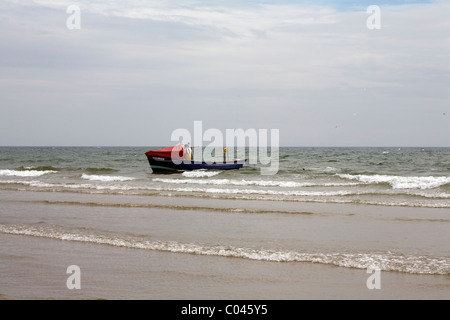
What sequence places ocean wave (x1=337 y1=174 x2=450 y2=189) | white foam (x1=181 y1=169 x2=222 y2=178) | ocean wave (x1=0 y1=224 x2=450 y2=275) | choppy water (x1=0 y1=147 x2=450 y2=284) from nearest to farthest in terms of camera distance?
ocean wave (x1=0 y1=224 x2=450 y2=275) < choppy water (x1=0 y1=147 x2=450 y2=284) < ocean wave (x1=337 y1=174 x2=450 y2=189) < white foam (x1=181 y1=169 x2=222 y2=178)

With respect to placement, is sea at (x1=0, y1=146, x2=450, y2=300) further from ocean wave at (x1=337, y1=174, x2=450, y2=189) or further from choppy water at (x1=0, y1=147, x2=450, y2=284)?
ocean wave at (x1=337, y1=174, x2=450, y2=189)

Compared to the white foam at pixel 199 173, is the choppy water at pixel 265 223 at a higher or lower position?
higher

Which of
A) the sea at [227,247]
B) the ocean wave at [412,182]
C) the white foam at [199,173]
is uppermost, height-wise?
the sea at [227,247]

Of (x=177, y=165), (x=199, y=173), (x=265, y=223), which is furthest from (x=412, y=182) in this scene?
(x=177, y=165)

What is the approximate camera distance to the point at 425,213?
13.7 metres

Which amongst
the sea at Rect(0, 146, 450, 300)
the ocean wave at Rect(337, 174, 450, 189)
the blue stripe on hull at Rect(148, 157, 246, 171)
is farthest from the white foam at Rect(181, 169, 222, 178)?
the sea at Rect(0, 146, 450, 300)

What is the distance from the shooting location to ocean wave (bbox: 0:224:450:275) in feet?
25.4

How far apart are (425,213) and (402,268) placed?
6775 millimetres

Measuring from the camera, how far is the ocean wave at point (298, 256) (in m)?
7.74

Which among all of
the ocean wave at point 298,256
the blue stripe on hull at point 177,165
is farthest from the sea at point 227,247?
the blue stripe on hull at point 177,165

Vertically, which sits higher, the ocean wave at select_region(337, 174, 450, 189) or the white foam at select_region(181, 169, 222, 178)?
the ocean wave at select_region(337, 174, 450, 189)

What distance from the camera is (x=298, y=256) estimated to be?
8383 mm

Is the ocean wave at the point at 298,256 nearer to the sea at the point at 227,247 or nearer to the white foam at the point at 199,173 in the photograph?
the sea at the point at 227,247

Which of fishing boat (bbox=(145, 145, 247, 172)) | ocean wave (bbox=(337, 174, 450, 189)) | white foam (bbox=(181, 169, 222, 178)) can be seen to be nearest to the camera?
ocean wave (bbox=(337, 174, 450, 189))
